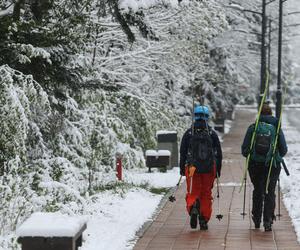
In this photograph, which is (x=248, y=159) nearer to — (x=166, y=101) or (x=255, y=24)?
(x=166, y=101)

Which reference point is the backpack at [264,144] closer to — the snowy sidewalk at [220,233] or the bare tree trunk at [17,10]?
the snowy sidewalk at [220,233]

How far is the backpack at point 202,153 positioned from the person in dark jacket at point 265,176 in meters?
0.46

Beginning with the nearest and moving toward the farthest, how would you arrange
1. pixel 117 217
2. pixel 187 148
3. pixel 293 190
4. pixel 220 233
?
pixel 220 233 → pixel 187 148 → pixel 117 217 → pixel 293 190

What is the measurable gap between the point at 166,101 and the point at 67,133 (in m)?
11.2

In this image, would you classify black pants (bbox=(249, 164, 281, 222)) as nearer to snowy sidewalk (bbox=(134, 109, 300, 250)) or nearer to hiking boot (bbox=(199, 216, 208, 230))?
snowy sidewalk (bbox=(134, 109, 300, 250))

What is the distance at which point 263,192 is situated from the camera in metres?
9.56

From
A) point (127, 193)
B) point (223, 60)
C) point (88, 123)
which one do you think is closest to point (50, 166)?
point (127, 193)

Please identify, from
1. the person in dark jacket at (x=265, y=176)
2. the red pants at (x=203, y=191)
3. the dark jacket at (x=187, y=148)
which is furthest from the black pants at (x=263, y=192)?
the red pants at (x=203, y=191)

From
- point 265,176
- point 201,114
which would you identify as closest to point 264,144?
point 265,176

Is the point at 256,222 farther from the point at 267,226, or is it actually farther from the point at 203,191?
the point at 203,191

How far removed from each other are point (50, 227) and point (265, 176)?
442 centimetres

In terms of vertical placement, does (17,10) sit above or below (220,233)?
above

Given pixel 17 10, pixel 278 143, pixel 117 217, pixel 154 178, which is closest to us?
pixel 278 143

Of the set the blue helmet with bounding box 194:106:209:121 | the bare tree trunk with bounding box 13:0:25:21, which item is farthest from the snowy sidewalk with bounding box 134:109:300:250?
the bare tree trunk with bounding box 13:0:25:21
